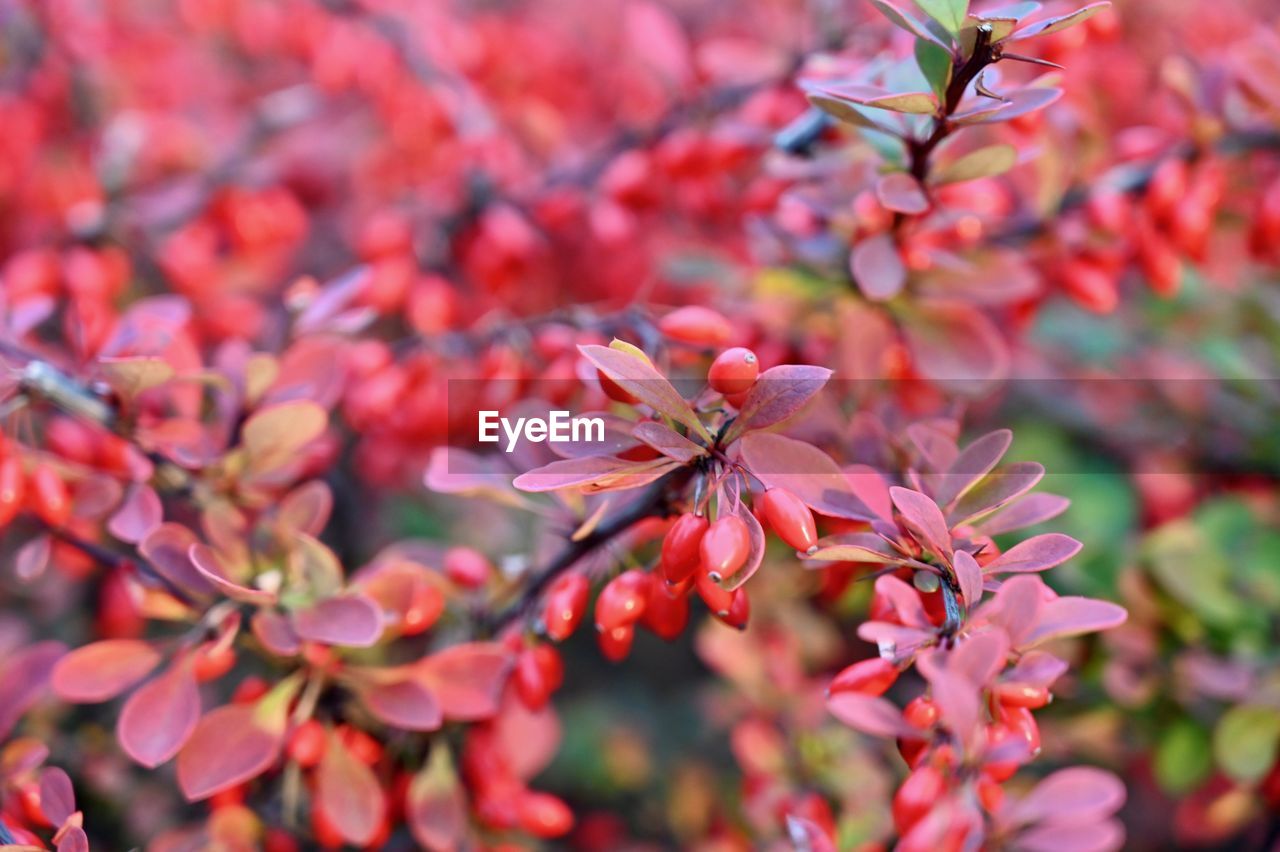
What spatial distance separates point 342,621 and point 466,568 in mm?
169

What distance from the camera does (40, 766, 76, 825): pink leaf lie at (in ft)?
2.50

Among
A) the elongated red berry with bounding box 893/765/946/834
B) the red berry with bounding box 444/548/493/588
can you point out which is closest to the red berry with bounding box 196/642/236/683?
the red berry with bounding box 444/548/493/588

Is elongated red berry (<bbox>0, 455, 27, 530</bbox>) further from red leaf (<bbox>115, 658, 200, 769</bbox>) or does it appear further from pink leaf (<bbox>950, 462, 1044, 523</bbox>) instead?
pink leaf (<bbox>950, 462, 1044, 523</bbox>)

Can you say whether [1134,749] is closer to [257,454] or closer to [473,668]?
[473,668]

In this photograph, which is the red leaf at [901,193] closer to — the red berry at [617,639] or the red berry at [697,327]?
the red berry at [697,327]

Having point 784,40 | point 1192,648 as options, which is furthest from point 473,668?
point 784,40

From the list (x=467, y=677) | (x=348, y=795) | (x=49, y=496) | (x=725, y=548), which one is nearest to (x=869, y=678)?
(x=725, y=548)

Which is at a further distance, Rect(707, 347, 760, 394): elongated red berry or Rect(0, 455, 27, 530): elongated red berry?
Rect(0, 455, 27, 530): elongated red berry

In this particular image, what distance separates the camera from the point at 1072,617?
0.68 meters

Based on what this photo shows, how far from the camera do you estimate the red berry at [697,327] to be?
0.83 m

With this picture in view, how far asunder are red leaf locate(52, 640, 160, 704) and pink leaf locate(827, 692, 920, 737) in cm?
62

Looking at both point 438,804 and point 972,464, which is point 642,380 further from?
point 438,804

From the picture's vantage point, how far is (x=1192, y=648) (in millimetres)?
1209

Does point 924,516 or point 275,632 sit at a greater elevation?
point 924,516
